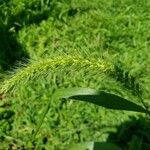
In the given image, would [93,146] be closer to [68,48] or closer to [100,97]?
[100,97]

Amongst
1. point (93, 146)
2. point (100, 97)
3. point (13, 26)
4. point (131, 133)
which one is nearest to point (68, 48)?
point (93, 146)

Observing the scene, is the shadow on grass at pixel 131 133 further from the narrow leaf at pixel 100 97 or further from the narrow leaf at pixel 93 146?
the narrow leaf at pixel 100 97

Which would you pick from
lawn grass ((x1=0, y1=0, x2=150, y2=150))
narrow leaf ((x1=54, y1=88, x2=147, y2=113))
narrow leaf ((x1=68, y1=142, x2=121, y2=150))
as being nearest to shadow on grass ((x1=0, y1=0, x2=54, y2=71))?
lawn grass ((x1=0, y1=0, x2=150, y2=150))

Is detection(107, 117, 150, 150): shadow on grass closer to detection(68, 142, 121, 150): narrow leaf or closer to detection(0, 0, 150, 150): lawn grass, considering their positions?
detection(0, 0, 150, 150): lawn grass

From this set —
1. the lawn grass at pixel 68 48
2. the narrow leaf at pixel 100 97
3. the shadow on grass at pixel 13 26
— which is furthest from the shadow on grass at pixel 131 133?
the narrow leaf at pixel 100 97

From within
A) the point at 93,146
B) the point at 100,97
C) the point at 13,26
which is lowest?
the point at 93,146

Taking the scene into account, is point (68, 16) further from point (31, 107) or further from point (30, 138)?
point (30, 138)

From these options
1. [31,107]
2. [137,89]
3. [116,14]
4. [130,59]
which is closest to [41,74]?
[137,89]
